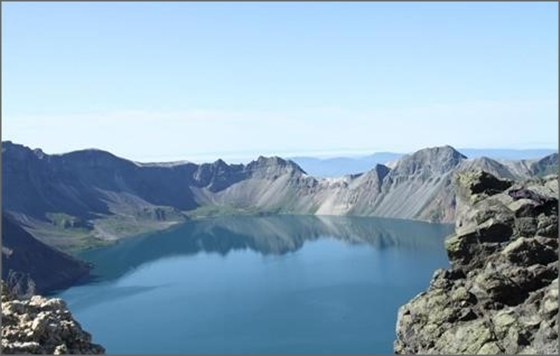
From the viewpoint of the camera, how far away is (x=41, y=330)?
33.5 meters

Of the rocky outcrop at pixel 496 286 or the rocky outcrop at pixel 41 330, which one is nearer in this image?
the rocky outcrop at pixel 41 330

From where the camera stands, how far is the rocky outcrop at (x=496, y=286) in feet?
126

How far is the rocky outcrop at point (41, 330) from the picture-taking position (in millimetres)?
32438

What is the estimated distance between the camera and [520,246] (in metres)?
44.3

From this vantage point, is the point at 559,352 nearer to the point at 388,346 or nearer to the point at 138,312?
the point at 388,346

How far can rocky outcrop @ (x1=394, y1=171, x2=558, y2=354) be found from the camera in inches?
1512

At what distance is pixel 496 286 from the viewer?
42.5 metres

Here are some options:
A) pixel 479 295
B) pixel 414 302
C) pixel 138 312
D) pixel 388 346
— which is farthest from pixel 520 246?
pixel 138 312

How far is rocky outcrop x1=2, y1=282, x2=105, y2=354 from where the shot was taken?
106ft

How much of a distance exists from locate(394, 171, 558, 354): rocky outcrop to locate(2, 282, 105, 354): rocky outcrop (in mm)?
20735

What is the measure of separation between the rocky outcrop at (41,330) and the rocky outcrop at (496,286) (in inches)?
816

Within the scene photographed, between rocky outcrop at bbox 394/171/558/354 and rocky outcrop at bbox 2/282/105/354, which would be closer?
rocky outcrop at bbox 2/282/105/354

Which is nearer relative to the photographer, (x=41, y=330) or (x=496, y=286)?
(x=41, y=330)

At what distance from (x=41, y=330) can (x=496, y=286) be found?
2697 centimetres
